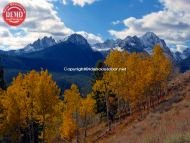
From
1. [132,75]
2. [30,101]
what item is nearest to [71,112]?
[132,75]

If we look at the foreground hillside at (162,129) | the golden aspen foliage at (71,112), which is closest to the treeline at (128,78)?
the golden aspen foliage at (71,112)

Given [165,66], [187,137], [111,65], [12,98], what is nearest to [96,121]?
[165,66]

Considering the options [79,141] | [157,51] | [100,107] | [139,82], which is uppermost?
[157,51]

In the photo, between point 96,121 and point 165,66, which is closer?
point 165,66

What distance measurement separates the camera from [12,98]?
48.5m

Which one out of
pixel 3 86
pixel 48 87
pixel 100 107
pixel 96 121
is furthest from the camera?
pixel 96 121

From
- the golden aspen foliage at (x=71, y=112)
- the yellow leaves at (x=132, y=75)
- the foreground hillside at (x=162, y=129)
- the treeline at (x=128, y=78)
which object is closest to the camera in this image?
the foreground hillside at (x=162, y=129)

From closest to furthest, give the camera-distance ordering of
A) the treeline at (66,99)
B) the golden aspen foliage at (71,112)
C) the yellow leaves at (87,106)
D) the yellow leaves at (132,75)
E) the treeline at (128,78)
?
the treeline at (66,99)
the yellow leaves at (132,75)
the treeline at (128,78)
the golden aspen foliage at (71,112)
the yellow leaves at (87,106)

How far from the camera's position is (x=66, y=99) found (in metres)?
63.1

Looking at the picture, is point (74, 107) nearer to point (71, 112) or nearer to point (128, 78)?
point (71, 112)

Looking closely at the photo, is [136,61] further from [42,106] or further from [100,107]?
[42,106]

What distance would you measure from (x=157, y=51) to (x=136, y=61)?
26.9 ft

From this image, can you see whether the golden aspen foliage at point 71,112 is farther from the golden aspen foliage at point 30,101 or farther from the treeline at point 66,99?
the golden aspen foliage at point 30,101

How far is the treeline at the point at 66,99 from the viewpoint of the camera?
4759 cm
